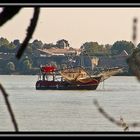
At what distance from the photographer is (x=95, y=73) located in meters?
48.8

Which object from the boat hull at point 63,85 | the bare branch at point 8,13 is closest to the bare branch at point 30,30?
the bare branch at point 8,13

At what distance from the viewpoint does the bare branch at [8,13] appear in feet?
1.91

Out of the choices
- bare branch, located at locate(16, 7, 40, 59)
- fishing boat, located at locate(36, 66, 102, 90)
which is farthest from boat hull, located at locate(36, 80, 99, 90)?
bare branch, located at locate(16, 7, 40, 59)

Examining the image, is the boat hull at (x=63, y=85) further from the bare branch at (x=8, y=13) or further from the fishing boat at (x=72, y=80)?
the bare branch at (x=8, y=13)

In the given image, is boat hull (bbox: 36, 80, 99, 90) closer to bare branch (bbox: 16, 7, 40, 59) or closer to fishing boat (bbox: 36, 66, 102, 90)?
fishing boat (bbox: 36, 66, 102, 90)

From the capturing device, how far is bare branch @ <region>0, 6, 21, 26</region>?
1.91 ft

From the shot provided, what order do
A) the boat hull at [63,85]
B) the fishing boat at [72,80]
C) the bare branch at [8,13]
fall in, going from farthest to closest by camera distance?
1. the boat hull at [63,85]
2. the fishing boat at [72,80]
3. the bare branch at [8,13]

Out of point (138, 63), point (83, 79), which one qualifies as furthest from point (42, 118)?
point (138, 63)

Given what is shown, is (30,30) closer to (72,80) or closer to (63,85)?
(72,80)

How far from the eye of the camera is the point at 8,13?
590 millimetres

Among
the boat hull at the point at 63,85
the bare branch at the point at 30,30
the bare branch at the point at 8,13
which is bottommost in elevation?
the boat hull at the point at 63,85
